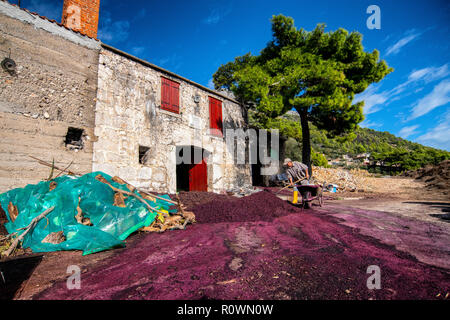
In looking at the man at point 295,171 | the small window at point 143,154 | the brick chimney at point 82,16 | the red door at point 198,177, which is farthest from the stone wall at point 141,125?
the man at point 295,171

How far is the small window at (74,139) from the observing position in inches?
231

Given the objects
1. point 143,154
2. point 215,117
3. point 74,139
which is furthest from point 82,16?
point 215,117

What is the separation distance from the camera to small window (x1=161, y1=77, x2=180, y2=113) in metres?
8.10

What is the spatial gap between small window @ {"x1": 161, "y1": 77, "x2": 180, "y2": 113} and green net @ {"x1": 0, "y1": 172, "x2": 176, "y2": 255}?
4.75m

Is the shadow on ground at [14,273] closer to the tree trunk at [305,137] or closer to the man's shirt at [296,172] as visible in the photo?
the man's shirt at [296,172]

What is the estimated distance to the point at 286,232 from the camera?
12.1 feet

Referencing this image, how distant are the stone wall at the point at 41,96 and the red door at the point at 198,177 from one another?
4.63 metres

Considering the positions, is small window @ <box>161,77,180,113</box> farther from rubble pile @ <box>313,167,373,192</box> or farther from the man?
rubble pile @ <box>313,167,373,192</box>

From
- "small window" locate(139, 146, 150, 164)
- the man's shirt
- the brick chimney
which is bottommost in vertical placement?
the man's shirt

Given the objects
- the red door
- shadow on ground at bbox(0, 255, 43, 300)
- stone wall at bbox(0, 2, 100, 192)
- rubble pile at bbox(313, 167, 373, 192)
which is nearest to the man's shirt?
the red door

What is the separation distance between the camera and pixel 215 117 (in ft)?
33.2

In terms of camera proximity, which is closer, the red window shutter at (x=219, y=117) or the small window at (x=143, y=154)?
the small window at (x=143, y=154)
